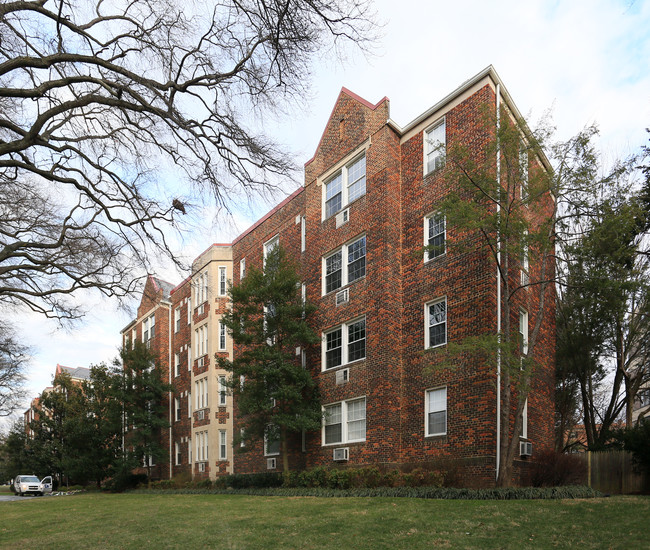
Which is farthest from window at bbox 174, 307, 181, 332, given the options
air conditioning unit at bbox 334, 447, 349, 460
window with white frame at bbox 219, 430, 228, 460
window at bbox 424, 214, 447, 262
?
window at bbox 424, 214, 447, 262

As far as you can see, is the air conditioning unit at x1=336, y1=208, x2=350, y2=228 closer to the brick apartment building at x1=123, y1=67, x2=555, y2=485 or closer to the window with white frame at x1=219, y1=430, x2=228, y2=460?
the brick apartment building at x1=123, y1=67, x2=555, y2=485

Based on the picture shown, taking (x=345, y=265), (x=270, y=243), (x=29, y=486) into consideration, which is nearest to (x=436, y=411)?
(x=345, y=265)

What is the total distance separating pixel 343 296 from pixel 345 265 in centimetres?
125

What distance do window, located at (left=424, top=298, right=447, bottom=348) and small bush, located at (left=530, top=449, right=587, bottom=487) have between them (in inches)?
177

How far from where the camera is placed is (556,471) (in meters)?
17.1

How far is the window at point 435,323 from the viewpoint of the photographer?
751 inches

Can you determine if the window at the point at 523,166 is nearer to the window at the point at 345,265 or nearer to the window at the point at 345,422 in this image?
the window at the point at 345,265

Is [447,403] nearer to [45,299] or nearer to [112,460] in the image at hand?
[45,299]

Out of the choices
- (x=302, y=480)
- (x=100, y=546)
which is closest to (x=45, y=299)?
(x=100, y=546)

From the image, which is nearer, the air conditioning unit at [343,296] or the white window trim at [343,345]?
the white window trim at [343,345]

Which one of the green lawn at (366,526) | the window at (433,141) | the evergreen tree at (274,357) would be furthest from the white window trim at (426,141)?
the green lawn at (366,526)

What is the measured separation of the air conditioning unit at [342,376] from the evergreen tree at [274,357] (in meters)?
1.08

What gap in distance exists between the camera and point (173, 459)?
37.6 m

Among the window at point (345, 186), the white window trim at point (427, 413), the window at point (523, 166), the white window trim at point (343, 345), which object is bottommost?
the white window trim at point (427, 413)
